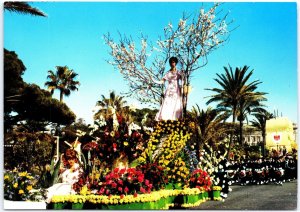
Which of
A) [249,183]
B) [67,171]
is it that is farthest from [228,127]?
[67,171]

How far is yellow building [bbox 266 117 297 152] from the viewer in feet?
36.5

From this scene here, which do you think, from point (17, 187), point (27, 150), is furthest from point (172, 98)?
point (27, 150)

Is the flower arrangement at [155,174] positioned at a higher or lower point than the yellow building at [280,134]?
lower

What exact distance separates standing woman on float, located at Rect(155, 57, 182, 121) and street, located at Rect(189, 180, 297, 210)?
6.61 feet

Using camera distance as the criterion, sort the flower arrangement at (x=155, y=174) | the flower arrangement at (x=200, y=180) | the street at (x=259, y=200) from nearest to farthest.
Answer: the flower arrangement at (x=155, y=174) → the street at (x=259, y=200) → the flower arrangement at (x=200, y=180)

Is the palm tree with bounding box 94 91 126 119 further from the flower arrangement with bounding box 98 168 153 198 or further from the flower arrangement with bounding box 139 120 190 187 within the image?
the flower arrangement with bounding box 98 168 153 198

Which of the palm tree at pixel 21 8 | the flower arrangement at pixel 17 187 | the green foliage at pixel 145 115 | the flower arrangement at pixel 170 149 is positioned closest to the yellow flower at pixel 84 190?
the flower arrangement at pixel 17 187

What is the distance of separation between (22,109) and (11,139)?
72 centimetres

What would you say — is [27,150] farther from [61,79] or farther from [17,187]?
[61,79]

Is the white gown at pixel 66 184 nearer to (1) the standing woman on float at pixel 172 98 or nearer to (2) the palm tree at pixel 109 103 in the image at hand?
(2) the palm tree at pixel 109 103

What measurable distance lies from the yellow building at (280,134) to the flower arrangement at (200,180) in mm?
2015

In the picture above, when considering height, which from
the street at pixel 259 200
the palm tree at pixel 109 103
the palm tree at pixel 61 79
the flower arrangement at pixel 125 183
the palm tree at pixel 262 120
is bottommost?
the street at pixel 259 200

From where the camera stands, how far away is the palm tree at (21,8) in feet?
34.8

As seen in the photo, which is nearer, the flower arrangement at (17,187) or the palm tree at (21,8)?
the flower arrangement at (17,187)
